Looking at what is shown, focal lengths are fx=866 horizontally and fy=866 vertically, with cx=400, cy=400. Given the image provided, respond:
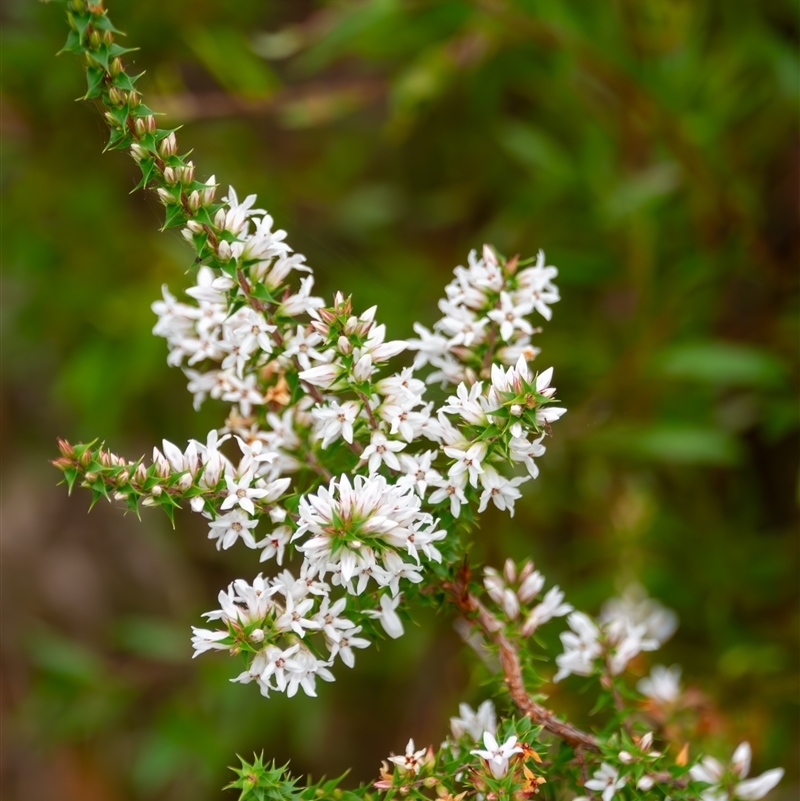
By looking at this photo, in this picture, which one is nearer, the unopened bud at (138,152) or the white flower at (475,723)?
the unopened bud at (138,152)

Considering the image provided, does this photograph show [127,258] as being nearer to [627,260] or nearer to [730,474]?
[627,260]

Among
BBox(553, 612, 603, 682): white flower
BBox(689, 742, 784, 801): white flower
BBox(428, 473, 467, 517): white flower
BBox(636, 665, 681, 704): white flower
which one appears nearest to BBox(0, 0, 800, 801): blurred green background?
BBox(636, 665, 681, 704): white flower

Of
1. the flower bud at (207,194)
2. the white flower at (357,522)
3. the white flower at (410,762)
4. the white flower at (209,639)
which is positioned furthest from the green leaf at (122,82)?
the white flower at (410,762)

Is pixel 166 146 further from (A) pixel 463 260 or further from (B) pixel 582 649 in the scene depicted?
(A) pixel 463 260

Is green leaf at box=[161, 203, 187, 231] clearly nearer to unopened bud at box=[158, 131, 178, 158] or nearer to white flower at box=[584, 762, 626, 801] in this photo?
unopened bud at box=[158, 131, 178, 158]

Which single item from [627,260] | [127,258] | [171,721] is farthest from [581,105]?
[171,721]

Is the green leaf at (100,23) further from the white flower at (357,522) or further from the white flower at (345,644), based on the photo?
the white flower at (345,644)

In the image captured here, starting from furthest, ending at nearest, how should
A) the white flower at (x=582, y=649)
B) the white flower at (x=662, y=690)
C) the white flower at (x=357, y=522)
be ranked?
the white flower at (x=662, y=690) < the white flower at (x=582, y=649) < the white flower at (x=357, y=522)
